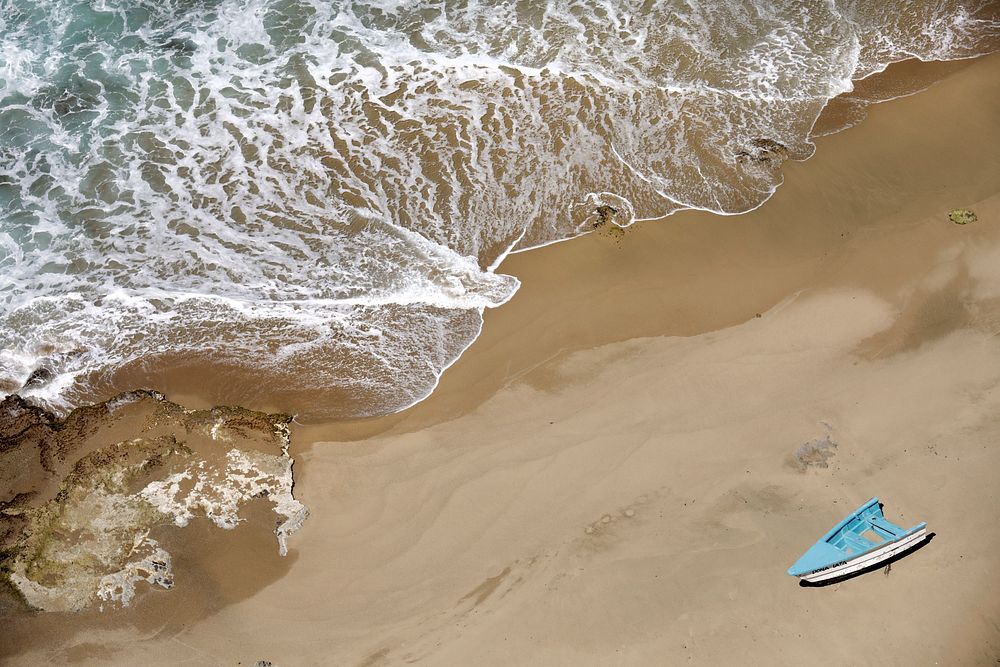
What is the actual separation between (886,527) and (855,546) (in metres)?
0.46

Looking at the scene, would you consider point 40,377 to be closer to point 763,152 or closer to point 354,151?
point 354,151

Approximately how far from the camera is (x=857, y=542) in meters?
8.27

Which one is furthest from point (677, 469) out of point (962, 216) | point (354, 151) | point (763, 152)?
point (354, 151)

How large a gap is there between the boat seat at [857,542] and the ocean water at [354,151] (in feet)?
17.9

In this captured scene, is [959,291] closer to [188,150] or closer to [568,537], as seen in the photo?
[568,537]

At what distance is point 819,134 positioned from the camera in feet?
40.6

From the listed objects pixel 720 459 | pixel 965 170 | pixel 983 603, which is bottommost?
pixel 983 603

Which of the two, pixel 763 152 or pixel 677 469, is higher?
pixel 763 152

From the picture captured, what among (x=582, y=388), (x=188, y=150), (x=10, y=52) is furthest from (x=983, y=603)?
(x=10, y=52)

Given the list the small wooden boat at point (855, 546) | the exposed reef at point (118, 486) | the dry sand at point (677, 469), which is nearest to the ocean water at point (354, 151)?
the exposed reef at point (118, 486)

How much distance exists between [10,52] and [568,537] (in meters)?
14.4

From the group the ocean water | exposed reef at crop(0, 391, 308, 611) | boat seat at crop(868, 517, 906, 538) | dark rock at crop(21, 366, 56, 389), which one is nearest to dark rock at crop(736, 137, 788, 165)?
the ocean water

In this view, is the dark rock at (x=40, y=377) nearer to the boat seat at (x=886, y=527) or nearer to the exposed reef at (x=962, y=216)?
the boat seat at (x=886, y=527)

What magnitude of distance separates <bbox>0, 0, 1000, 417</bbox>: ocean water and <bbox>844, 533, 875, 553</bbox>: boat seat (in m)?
5.47
